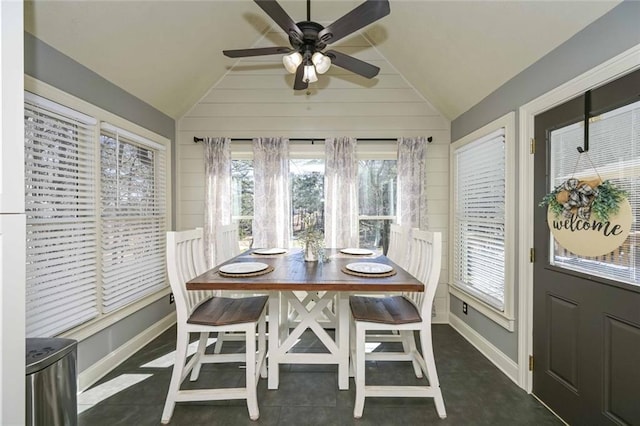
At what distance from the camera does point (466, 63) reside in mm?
2529

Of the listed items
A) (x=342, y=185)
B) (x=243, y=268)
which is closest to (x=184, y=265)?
(x=243, y=268)

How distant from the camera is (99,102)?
2320mm

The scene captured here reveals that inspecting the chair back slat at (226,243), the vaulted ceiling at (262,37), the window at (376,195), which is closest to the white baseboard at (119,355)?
the chair back slat at (226,243)

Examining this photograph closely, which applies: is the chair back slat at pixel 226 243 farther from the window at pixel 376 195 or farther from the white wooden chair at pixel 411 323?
the window at pixel 376 195

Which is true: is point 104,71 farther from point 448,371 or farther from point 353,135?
point 448,371

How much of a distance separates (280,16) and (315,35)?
0.27 m

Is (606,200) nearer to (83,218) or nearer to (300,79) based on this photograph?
(300,79)

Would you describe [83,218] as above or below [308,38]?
below

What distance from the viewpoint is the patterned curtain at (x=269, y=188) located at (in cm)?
338

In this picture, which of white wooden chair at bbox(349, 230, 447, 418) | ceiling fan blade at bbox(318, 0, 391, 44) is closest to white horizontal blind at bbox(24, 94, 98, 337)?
ceiling fan blade at bbox(318, 0, 391, 44)

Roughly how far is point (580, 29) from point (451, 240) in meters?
2.20

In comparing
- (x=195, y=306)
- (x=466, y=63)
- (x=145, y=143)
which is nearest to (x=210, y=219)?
(x=145, y=143)

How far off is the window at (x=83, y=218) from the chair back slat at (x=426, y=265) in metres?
2.43

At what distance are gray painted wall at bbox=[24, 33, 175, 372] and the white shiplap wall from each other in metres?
0.56
